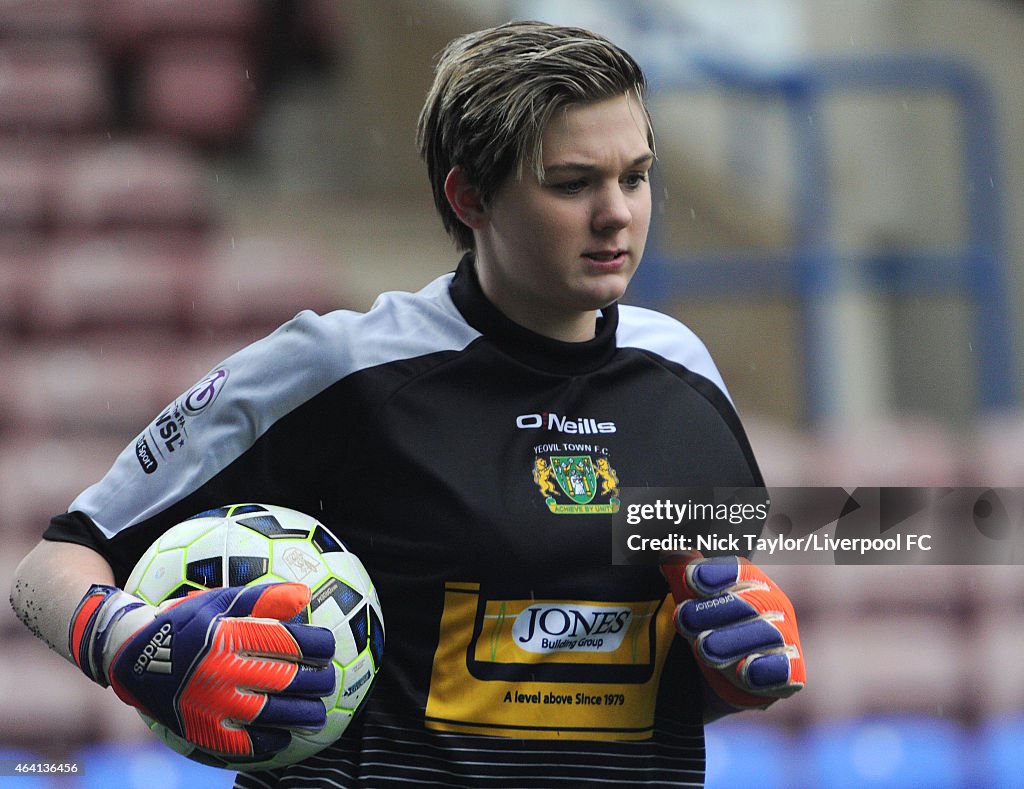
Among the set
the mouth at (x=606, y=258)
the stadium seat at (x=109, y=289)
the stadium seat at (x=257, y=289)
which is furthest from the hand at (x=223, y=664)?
the stadium seat at (x=109, y=289)

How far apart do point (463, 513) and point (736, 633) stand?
39 centimetres

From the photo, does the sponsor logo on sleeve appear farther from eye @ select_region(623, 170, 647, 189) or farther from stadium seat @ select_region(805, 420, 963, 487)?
stadium seat @ select_region(805, 420, 963, 487)

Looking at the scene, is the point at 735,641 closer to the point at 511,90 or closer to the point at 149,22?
the point at 511,90

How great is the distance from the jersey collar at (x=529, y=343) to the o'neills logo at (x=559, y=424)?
0.07m

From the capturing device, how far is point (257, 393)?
194 centimetres

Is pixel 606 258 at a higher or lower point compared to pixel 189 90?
lower

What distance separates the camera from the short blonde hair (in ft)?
6.23

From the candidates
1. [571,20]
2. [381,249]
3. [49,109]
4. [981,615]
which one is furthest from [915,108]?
[49,109]

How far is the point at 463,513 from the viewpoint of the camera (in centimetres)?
190

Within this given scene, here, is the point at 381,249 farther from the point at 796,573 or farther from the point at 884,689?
the point at 884,689

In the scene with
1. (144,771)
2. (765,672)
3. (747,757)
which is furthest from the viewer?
(747,757)

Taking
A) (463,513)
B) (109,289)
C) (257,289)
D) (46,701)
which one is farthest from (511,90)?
(109,289)

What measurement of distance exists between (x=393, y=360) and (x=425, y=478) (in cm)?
18

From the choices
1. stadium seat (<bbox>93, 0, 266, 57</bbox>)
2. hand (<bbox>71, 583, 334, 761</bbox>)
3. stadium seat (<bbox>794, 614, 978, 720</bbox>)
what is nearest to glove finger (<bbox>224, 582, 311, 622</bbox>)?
hand (<bbox>71, 583, 334, 761</bbox>)
